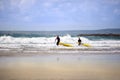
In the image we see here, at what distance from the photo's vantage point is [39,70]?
4.09 m

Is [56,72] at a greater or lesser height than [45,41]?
lesser

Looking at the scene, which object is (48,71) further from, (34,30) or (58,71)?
(34,30)

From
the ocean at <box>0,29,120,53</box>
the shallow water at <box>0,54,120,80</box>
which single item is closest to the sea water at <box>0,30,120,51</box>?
the ocean at <box>0,29,120,53</box>

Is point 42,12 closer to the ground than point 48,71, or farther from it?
farther from it

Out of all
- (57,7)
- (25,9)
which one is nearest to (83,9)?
(57,7)

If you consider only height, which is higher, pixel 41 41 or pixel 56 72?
pixel 41 41

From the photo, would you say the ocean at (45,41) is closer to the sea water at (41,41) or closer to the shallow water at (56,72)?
the sea water at (41,41)

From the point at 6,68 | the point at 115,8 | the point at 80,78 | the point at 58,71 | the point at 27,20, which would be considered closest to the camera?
the point at 80,78

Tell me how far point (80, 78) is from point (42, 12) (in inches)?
329

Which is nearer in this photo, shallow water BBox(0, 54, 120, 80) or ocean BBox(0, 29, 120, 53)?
A: shallow water BBox(0, 54, 120, 80)

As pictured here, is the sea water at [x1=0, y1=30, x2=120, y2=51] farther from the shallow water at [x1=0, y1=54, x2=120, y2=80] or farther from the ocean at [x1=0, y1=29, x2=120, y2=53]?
the shallow water at [x1=0, y1=54, x2=120, y2=80]

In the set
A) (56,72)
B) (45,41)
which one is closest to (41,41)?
(45,41)

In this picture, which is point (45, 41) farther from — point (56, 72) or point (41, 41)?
point (56, 72)

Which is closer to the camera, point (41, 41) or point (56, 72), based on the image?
point (56, 72)
